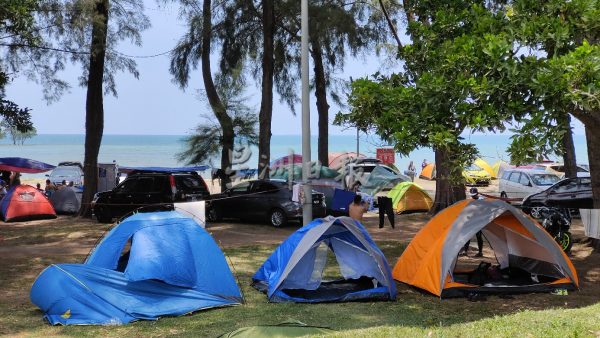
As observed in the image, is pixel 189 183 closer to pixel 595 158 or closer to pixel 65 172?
pixel 595 158

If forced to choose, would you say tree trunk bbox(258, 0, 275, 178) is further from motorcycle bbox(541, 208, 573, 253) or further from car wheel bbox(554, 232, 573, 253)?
car wheel bbox(554, 232, 573, 253)

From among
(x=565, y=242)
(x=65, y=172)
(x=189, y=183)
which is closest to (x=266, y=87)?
(x=189, y=183)

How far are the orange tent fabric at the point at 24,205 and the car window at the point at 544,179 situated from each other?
16.7 meters

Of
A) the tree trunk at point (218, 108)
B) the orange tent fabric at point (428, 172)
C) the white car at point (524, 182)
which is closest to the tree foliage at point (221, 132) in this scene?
the tree trunk at point (218, 108)

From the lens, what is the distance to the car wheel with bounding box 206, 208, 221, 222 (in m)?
19.6

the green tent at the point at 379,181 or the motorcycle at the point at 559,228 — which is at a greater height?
the green tent at the point at 379,181

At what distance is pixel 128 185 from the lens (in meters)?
19.3

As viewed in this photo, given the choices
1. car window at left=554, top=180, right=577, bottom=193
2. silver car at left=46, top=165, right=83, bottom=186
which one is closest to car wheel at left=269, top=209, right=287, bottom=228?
car window at left=554, top=180, right=577, bottom=193

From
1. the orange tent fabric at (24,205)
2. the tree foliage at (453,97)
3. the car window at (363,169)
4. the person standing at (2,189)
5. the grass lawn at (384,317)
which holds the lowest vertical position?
the grass lawn at (384,317)

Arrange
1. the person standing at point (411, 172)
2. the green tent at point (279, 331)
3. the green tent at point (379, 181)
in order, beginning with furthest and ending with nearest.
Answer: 1. the person standing at point (411, 172)
2. the green tent at point (379, 181)
3. the green tent at point (279, 331)

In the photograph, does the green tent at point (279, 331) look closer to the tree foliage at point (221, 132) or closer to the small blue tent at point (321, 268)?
the small blue tent at point (321, 268)

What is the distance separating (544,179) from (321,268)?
1596 centimetres

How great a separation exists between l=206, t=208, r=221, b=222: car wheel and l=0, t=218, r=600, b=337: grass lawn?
823 centimetres

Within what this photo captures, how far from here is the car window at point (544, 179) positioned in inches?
939
